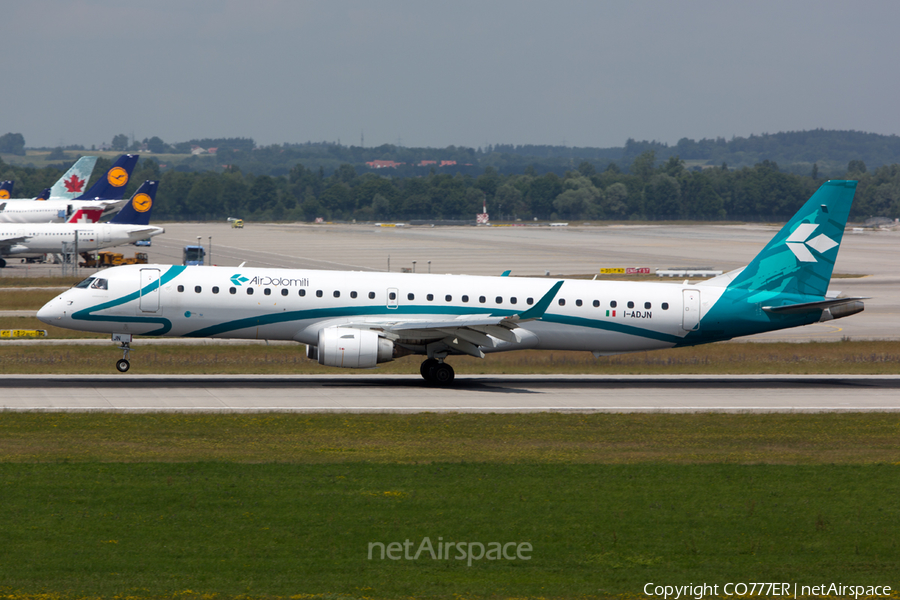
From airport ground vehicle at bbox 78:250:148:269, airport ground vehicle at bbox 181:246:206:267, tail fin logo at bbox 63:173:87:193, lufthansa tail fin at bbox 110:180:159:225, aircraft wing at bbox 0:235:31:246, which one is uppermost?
tail fin logo at bbox 63:173:87:193

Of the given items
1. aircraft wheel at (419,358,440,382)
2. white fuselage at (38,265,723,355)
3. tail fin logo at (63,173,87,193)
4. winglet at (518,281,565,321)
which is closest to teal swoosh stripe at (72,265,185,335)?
white fuselage at (38,265,723,355)

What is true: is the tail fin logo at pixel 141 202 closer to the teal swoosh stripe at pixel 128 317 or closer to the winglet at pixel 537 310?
the teal swoosh stripe at pixel 128 317

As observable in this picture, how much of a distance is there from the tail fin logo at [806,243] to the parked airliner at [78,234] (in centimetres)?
7375

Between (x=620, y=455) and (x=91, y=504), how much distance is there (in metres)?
12.5

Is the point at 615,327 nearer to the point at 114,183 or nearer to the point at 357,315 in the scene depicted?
the point at 357,315

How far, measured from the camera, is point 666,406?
111 feet

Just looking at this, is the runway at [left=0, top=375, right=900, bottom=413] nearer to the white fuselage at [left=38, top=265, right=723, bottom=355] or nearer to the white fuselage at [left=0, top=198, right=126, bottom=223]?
the white fuselage at [left=38, top=265, right=723, bottom=355]

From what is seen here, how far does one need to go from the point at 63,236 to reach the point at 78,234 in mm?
2225

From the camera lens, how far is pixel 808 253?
1558 inches

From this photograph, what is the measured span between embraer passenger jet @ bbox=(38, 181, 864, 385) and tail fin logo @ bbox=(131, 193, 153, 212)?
67.2m

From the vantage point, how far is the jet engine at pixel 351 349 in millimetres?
34594

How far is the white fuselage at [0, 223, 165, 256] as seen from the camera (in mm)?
97125

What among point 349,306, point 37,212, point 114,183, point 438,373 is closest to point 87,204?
point 114,183

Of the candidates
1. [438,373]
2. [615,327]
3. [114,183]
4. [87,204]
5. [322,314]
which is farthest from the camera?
[114,183]
